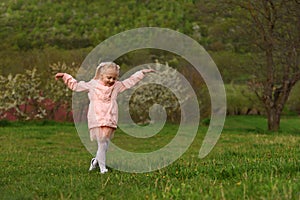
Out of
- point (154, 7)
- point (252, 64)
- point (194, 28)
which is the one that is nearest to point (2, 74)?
point (252, 64)

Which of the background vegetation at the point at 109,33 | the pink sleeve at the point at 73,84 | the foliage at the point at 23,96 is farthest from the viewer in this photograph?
the foliage at the point at 23,96

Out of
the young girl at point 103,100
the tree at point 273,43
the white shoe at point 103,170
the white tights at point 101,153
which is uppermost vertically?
the tree at point 273,43

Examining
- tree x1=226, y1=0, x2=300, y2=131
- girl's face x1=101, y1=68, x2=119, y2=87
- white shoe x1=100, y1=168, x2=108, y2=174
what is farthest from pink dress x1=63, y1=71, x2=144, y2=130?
tree x1=226, y1=0, x2=300, y2=131

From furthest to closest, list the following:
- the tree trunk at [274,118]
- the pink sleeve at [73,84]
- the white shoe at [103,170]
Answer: the tree trunk at [274,118]
the pink sleeve at [73,84]
the white shoe at [103,170]

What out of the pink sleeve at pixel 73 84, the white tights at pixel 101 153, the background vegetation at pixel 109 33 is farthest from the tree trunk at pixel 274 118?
the pink sleeve at pixel 73 84

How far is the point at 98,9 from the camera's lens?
313ft

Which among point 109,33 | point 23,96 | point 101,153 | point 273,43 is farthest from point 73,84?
point 109,33

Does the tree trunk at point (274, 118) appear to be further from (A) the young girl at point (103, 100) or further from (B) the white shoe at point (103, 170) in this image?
(B) the white shoe at point (103, 170)

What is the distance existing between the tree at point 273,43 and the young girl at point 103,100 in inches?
763

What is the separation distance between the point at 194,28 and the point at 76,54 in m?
31.5

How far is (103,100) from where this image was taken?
915 cm

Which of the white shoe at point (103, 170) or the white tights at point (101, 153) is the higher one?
the white tights at point (101, 153)

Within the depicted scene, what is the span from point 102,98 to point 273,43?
20417 mm

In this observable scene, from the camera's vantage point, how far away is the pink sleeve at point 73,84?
920 centimetres
